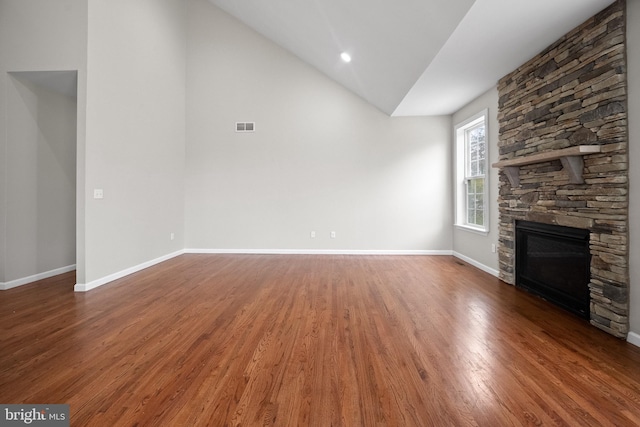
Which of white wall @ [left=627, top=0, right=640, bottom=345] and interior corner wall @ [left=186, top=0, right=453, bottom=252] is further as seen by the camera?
interior corner wall @ [left=186, top=0, right=453, bottom=252]

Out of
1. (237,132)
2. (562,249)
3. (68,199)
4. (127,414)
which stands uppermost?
(237,132)

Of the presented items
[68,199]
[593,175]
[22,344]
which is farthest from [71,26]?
[593,175]

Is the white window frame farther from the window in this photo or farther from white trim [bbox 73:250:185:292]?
white trim [bbox 73:250:185:292]

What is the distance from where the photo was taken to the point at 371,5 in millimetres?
3154

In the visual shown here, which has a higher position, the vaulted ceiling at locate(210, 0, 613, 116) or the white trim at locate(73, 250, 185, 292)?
the vaulted ceiling at locate(210, 0, 613, 116)

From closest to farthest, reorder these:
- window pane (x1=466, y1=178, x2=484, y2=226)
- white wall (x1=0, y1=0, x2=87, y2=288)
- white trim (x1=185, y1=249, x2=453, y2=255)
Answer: white wall (x1=0, y1=0, x2=87, y2=288)
window pane (x1=466, y1=178, x2=484, y2=226)
white trim (x1=185, y1=249, x2=453, y2=255)

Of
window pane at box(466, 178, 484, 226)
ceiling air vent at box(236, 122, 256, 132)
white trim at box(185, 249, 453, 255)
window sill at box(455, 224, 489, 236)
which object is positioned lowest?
white trim at box(185, 249, 453, 255)

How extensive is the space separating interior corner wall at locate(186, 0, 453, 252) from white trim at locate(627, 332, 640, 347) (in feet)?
11.4

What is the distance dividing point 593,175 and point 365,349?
2438mm

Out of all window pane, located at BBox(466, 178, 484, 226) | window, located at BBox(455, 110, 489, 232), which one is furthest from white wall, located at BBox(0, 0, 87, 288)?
window pane, located at BBox(466, 178, 484, 226)

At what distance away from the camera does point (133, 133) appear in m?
4.24

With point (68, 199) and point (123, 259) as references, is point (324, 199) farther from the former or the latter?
point (68, 199)

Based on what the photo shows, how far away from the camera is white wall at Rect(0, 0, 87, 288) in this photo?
3398 millimetres
